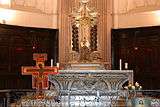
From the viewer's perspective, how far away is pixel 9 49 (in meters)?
16.0

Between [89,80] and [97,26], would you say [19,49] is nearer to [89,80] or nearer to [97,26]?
[97,26]

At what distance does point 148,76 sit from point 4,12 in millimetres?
6264

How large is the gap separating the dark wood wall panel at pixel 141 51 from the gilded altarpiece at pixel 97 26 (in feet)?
1.05

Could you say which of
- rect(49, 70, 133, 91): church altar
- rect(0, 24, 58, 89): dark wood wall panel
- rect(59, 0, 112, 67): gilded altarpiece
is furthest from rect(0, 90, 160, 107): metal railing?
rect(59, 0, 112, 67): gilded altarpiece

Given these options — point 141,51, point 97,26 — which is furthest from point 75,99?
point 97,26

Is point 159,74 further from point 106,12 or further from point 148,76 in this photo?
point 106,12

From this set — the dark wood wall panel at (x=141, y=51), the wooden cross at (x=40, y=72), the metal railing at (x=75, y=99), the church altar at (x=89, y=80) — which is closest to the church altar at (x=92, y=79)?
the church altar at (x=89, y=80)

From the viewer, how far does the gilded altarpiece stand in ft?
55.9

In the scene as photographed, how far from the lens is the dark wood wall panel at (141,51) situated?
639 inches

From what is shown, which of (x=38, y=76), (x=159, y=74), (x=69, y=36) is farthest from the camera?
(x=69, y=36)

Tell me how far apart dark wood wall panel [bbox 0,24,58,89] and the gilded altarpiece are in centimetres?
33

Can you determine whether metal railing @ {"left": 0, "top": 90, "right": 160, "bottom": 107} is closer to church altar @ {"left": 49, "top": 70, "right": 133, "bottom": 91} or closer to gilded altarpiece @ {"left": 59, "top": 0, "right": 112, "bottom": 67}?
church altar @ {"left": 49, "top": 70, "right": 133, "bottom": 91}

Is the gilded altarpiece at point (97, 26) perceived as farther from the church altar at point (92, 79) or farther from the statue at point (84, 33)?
the church altar at point (92, 79)

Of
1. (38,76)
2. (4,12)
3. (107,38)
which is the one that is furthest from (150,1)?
(38,76)
